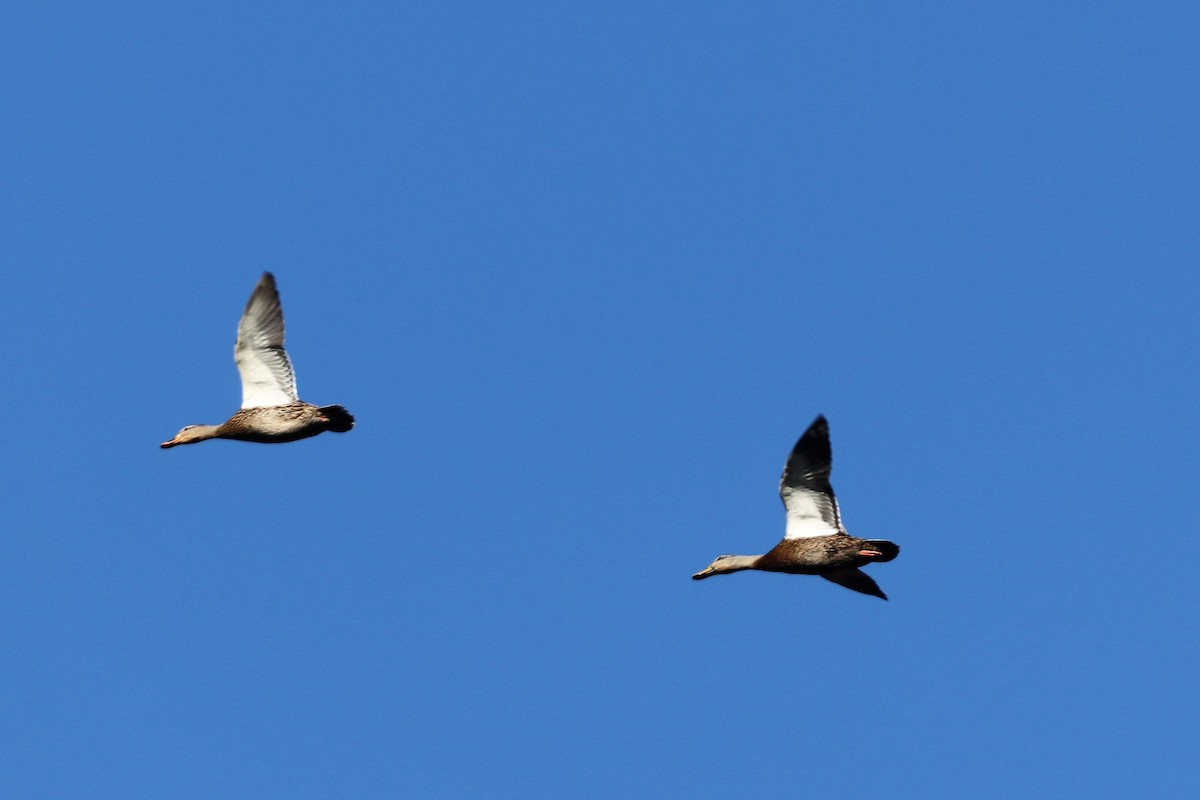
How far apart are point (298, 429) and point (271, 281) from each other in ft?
9.59

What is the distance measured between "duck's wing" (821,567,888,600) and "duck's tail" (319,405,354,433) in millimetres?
9515

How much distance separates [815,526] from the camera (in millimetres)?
32375

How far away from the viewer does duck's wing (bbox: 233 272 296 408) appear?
34875 mm

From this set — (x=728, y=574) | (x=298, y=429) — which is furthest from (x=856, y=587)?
(x=298, y=429)

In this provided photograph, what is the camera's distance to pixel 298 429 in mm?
34594

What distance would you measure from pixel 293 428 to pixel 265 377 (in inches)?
48.1

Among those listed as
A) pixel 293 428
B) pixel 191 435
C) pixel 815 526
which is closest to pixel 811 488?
pixel 815 526

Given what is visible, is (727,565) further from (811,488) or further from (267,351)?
(267,351)

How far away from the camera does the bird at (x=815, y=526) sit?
3169 centimetres

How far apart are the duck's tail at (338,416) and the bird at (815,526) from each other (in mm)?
8326

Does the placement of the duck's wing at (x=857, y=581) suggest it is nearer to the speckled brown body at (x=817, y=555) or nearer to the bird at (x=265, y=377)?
the speckled brown body at (x=817, y=555)

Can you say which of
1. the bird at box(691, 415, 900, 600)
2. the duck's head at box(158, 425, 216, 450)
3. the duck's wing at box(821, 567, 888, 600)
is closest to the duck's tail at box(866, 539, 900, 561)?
the bird at box(691, 415, 900, 600)

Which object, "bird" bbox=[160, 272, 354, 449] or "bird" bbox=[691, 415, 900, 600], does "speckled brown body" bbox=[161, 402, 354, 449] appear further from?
"bird" bbox=[691, 415, 900, 600]

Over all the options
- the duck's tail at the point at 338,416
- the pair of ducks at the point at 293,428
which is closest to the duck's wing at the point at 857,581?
the pair of ducks at the point at 293,428
